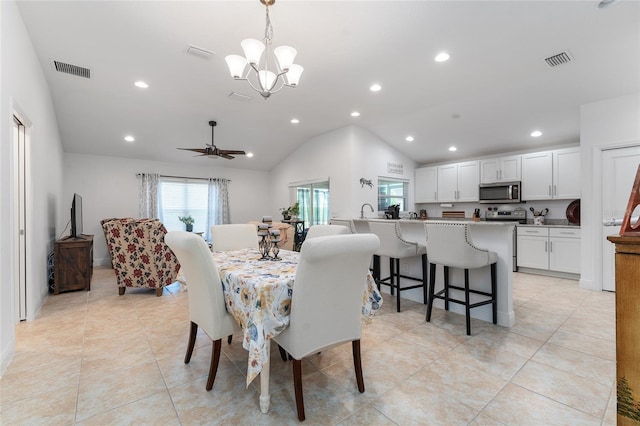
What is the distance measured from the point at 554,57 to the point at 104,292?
630 cm

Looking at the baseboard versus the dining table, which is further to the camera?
the baseboard

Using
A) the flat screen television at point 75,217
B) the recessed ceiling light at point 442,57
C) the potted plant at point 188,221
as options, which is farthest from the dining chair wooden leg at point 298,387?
the potted plant at point 188,221

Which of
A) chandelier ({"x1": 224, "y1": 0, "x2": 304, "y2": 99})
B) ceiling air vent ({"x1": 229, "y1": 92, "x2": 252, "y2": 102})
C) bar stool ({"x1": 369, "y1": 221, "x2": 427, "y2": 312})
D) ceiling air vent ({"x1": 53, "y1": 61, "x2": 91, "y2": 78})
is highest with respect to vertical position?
ceiling air vent ({"x1": 53, "y1": 61, "x2": 91, "y2": 78})

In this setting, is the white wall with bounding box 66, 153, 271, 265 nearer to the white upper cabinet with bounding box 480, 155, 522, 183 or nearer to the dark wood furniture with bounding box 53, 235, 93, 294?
the dark wood furniture with bounding box 53, 235, 93, 294

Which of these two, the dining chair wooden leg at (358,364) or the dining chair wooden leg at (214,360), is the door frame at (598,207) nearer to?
the dining chair wooden leg at (358,364)

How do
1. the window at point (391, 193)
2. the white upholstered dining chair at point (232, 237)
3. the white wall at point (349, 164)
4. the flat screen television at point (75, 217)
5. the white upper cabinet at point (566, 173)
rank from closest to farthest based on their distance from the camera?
1. the white upholstered dining chair at point (232, 237)
2. the flat screen television at point (75, 217)
3. the white upper cabinet at point (566, 173)
4. the white wall at point (349, 164)
5. the window at point (391, 193)

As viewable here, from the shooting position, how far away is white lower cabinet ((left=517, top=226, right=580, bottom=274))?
443cm

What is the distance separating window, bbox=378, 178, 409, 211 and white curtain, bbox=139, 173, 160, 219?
511 cm

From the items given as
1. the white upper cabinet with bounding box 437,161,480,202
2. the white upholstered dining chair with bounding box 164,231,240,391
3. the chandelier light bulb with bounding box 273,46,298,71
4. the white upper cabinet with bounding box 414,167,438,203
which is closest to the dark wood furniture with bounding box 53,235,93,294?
the white upholstered dining chair with bounding box 164,231,240,391

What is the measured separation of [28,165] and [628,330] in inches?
178

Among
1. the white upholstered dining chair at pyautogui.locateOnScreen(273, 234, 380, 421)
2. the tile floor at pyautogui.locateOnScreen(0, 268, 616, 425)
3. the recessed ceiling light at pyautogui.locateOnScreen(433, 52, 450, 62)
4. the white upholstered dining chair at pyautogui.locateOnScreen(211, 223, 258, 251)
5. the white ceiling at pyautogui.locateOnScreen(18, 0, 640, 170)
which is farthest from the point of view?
the recessed ceiling light at pyautogui.locateOnScreen(433, 52, 450, 62)

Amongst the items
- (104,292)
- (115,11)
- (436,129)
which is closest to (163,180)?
(104,292)

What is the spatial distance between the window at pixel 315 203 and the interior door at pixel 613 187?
441 cm

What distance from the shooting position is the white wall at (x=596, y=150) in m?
3.61
